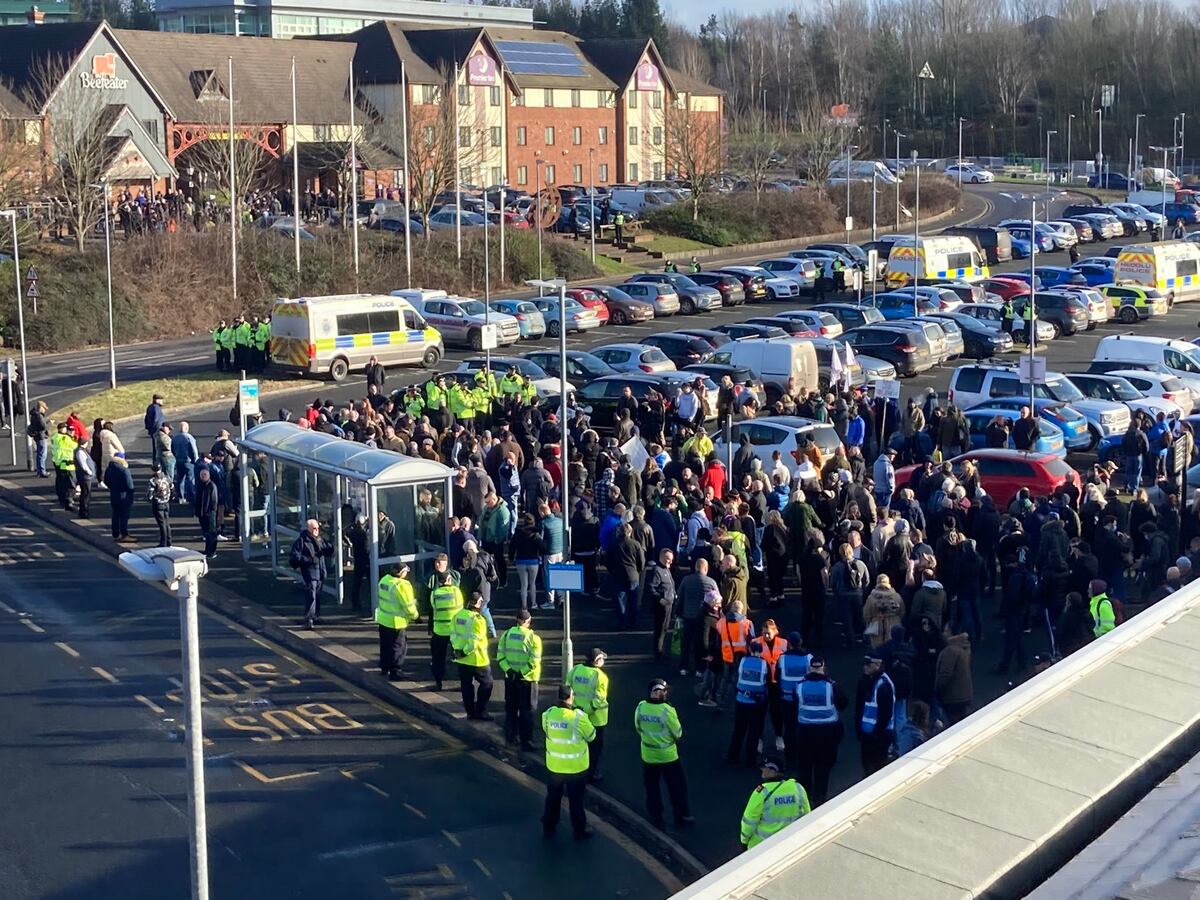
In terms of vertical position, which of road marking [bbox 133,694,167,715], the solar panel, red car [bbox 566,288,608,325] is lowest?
road marking [bbox 133,694,167,715]

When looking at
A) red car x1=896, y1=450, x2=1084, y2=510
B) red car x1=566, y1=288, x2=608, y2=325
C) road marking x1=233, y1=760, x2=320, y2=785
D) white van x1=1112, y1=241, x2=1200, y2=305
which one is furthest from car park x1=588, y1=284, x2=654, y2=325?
road marking x1=233, y1=760, x2=320, y2=785

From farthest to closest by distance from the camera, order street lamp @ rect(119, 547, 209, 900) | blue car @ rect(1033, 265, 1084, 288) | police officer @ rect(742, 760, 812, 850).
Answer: blue car @ rect(1033, 265, 1084, 288)
police officer @ rect(742, 760, 812, 850)
street lamp @ rect(119, 547, 209, 900)

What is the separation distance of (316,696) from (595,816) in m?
4.36

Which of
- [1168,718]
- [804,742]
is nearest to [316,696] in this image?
[804,742]

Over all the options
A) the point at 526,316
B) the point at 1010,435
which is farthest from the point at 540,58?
the point at 1010,435

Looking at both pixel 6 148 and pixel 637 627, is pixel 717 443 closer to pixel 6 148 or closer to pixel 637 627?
pixel 637 627

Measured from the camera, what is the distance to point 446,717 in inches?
654

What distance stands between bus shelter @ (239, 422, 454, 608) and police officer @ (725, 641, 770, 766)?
6.34 m

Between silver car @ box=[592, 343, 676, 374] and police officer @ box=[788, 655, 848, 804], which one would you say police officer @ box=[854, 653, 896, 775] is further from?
silver car @ box=[592, 343, 676, 374]

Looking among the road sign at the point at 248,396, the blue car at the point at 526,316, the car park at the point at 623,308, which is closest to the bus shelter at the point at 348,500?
the road sign at the point at 248,396

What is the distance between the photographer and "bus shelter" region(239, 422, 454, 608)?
20.2m

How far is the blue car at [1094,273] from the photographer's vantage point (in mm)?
52344

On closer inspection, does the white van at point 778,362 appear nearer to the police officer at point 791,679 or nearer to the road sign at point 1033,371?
the road sign at point 1033,371

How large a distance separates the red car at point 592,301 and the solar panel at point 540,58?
3701 centimetres
